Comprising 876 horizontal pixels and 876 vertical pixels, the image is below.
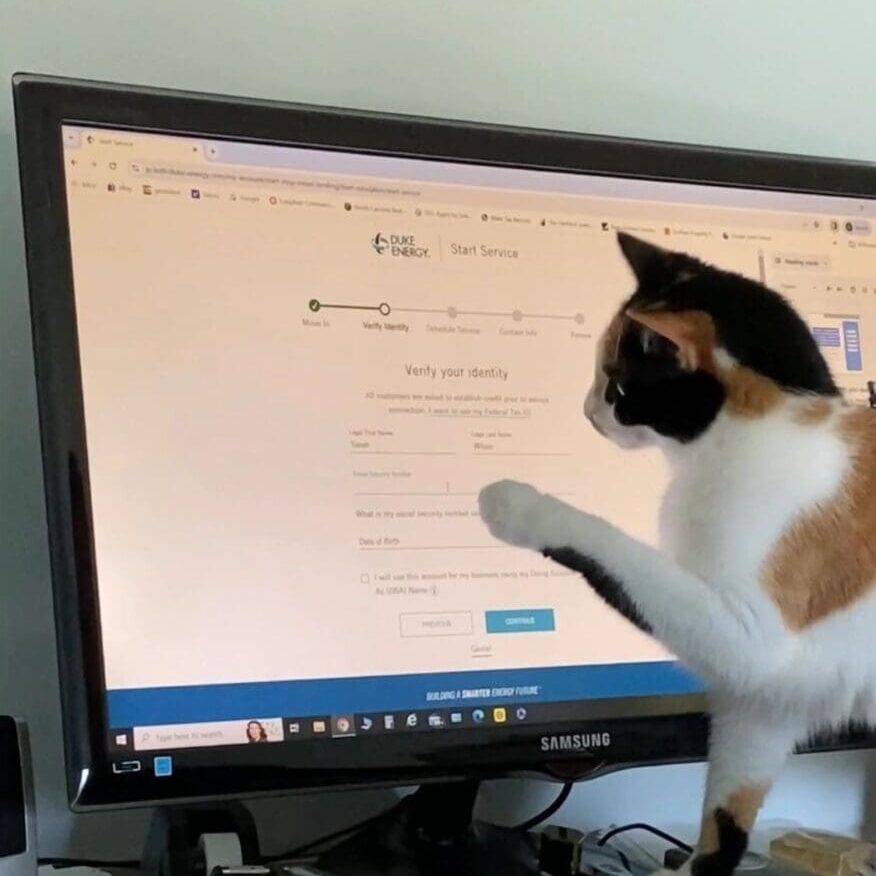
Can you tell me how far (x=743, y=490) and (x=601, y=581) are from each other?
10cm

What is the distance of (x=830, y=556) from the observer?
75 centimetres

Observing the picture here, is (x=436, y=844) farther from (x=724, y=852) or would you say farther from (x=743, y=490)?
(x=743, y=490)

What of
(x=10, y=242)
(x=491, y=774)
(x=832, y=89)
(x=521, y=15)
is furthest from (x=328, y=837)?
(x=832, y=89)

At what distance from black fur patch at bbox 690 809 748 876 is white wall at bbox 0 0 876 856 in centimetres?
15

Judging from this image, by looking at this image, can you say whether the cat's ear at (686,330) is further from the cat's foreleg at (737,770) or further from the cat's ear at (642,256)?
the cat's foreleg at (737,770)

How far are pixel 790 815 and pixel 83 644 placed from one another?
577mm

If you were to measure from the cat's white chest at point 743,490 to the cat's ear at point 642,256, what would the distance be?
0.11 metres

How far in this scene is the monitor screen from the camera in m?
0.68

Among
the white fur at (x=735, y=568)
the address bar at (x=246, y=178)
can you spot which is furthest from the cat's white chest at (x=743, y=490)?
the address bar at (x=246, y=178)

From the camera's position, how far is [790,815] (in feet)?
3.18

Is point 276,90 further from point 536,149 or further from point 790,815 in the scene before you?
point 790,815

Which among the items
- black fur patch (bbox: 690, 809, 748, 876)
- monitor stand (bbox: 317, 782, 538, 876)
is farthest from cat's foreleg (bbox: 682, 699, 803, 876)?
monitor stand (bbox: 317, 782, 538, 876)

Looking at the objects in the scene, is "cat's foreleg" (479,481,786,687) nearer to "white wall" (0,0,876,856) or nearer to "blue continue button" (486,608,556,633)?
"blue continue button" (486,608,556,633)

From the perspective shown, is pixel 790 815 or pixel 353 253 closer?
pixel 353 253
